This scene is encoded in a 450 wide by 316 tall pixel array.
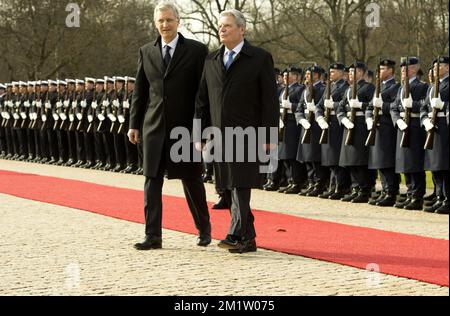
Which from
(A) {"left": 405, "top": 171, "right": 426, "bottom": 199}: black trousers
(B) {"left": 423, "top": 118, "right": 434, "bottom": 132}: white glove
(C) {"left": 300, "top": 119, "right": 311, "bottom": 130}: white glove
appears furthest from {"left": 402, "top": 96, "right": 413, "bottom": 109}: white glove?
(C) {"left": 300, "top": 119, "right": 311, "bottom": 130}: white glove

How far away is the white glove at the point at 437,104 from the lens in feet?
36.4

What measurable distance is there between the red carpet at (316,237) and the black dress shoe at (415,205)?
1.89 metres

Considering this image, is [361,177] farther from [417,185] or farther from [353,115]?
A: [417,185]

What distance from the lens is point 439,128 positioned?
11281mm

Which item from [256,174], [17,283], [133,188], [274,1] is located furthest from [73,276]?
[274,1]

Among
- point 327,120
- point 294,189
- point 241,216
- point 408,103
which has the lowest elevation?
point 294,189

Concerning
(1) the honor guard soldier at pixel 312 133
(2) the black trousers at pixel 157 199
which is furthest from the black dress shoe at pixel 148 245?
(1) the honor guard soldier at pixel 312 133

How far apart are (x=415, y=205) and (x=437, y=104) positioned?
1376 millimetres

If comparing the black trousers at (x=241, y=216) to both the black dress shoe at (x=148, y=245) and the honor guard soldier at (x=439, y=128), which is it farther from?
the honor guard soldier at (x=439, y=128)

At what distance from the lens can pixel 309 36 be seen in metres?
37.8

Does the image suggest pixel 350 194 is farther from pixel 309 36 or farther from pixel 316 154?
pixel 309 36

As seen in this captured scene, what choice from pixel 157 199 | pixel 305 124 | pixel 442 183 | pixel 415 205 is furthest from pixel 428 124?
pixel 157 199

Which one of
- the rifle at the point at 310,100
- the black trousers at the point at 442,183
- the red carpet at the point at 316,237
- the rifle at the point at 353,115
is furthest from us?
the rifle at the point at 310,100

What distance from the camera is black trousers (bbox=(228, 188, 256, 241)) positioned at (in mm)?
7746
